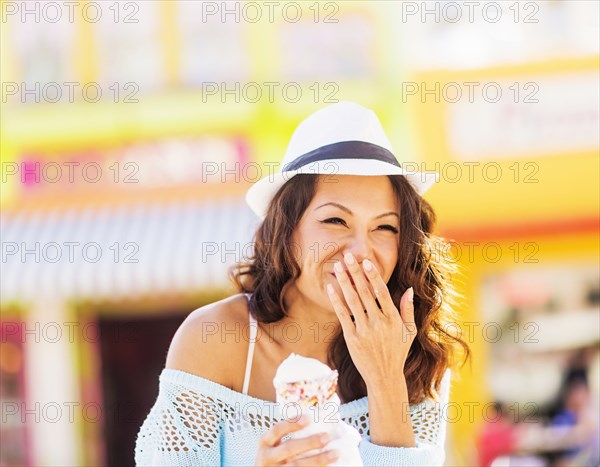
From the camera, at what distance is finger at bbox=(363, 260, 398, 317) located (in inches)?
92.4

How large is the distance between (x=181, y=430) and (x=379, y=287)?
720mm

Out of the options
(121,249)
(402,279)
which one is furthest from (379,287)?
(121,249)

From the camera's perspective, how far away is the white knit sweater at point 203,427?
8.18 feet

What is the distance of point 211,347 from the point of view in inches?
102

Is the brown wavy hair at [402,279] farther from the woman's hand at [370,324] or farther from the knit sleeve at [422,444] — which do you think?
the woman's hand at [370,324]

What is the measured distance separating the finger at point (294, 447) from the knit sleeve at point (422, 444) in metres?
0.38

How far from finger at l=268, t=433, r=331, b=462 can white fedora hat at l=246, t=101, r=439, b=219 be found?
83cm

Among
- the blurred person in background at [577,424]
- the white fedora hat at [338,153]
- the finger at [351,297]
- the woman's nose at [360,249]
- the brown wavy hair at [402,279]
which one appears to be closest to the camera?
the finger at [351,297]

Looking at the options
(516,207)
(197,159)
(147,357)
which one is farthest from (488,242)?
(147,357)

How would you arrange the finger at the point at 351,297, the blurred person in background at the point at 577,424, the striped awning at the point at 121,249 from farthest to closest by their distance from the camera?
the striped awning at the point at 121,249 < the blurred person in background at the point at 577,424 < the finger at the point at 351,297

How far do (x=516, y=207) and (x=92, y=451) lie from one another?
4651mm

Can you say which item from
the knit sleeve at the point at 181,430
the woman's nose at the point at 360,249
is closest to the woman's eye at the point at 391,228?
the woman's nose at the point at 360,249

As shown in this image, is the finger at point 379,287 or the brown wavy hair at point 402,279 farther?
the brown wavy hair at point 402,279

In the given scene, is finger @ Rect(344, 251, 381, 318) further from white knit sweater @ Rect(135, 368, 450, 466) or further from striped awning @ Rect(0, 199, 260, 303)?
striped awning @ Rect(0, 199, 260, 303)
